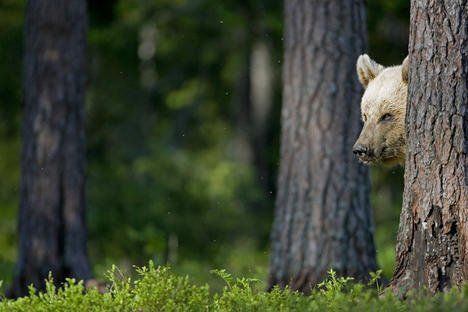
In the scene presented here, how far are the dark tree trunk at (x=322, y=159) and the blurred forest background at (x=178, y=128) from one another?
403 centimetres

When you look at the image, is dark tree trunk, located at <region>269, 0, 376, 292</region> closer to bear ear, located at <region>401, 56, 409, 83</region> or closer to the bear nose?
the bear nose

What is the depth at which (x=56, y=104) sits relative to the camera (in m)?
10.6

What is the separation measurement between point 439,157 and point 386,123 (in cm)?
152

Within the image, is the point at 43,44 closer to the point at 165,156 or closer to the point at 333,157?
the point at 333,157

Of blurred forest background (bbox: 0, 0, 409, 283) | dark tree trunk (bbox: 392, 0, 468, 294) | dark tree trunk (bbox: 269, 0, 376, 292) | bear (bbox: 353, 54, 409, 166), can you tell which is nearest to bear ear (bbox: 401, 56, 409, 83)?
bear (bbox: 353, 54, 409, 166)

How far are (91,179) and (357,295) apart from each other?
1255 centimetres

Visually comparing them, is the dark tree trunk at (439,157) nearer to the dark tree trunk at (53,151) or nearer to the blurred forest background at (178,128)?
the dark tree trunk at (53,151)

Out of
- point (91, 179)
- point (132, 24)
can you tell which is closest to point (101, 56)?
point (132, 24)

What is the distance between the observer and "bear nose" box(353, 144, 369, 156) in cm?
781

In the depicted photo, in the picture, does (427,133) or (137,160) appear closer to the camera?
(427,133)

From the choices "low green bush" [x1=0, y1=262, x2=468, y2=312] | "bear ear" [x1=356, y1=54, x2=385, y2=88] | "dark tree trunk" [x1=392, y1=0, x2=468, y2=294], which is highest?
"bear ear" [x1=356, y1=54, x2=385, y2=88]

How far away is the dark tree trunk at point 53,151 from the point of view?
415 inches

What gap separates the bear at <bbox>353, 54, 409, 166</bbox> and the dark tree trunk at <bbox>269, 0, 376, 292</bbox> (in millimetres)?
1457

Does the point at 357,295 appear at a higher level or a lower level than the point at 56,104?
lower
